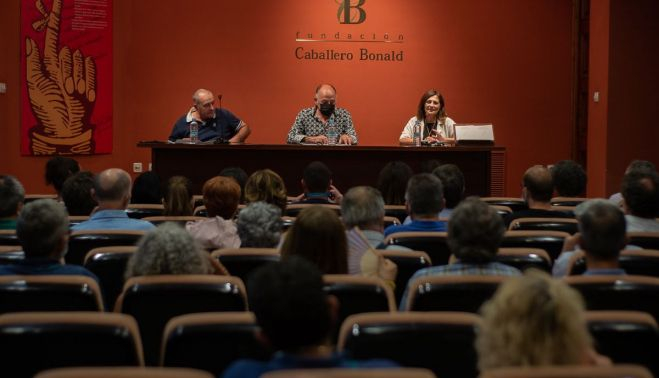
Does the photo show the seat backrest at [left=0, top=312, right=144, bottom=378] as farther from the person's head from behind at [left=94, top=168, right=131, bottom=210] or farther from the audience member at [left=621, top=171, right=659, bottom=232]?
the audience member at [left=621, top=171, right=659, bottom=232]

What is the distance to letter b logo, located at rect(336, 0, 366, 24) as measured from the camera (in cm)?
1117

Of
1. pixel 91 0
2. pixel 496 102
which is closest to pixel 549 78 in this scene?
pixel 496 102

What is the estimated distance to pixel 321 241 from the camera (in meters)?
3.55

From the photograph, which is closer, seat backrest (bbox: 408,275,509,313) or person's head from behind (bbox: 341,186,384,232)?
seat backrest (bbox: 408,275,509,313)

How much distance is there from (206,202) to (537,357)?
313 centimetres

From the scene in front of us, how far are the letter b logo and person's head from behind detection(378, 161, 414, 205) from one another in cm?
524

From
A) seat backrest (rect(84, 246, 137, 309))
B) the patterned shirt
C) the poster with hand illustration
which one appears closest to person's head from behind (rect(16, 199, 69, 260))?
seat backrest (rect(84, 246, 137, 309))

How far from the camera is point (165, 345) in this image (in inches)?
99.3

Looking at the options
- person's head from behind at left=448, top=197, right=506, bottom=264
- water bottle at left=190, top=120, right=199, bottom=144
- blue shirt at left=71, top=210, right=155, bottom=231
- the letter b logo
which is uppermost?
the letter b logo

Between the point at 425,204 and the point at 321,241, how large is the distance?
1263mm

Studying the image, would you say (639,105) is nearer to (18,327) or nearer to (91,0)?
(91,0)

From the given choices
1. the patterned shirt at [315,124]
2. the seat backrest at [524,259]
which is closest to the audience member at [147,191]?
the patterned shirt at [315,124]

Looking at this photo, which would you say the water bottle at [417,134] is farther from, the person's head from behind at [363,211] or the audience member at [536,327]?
the audience member at [536,327]

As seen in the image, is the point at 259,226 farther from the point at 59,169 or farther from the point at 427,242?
the point at 59,169
